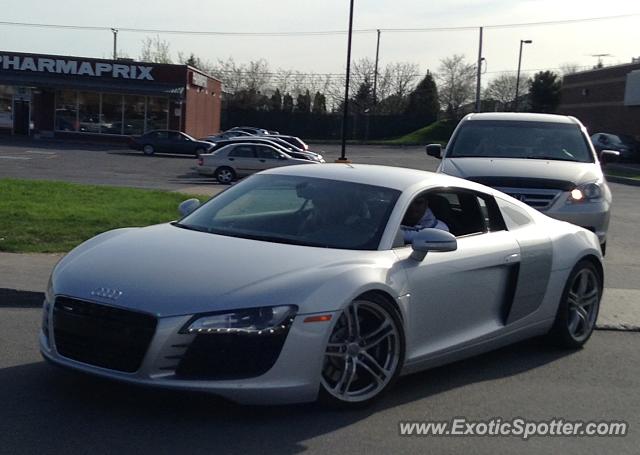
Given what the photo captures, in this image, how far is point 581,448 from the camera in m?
5.07

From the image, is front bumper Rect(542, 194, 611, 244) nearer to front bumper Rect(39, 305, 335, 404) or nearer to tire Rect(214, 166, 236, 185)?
front bumper Rect(39, 305, 335, 404)

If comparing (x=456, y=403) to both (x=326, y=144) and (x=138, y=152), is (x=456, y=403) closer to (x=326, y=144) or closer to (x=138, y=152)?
(x=138, y=152)

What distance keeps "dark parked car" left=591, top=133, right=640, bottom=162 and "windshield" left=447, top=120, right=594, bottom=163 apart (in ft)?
129

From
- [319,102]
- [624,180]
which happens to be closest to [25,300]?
[624,180]

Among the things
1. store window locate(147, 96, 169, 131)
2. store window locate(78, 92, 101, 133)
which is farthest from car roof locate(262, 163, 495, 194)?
store window locate(78, 92, 101, 133)

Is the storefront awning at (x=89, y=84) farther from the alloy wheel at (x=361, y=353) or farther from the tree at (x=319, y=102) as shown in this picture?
the alloy wheel at (x=361, y=353)

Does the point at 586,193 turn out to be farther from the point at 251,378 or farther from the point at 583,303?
the point at 251,378

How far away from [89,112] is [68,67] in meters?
2.96

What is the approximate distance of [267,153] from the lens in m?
30.7

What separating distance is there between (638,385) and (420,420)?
1963mm

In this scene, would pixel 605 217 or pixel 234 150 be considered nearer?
pixel 605 217

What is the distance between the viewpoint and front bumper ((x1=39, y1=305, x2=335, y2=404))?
4750mm

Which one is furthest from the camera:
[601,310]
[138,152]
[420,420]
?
[138,152]

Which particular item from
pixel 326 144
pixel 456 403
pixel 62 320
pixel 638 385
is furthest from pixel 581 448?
pixel 326 144
